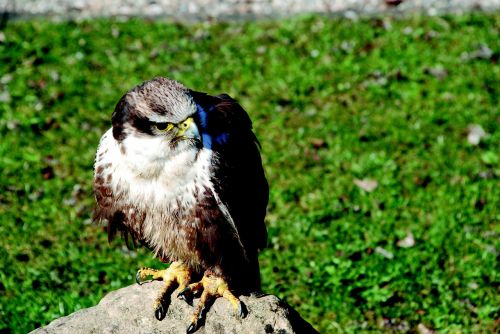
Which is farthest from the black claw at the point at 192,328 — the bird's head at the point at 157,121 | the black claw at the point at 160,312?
the bird's head at the point at 157,121

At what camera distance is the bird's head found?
361 cm

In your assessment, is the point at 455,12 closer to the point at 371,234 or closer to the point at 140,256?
the point at 371,234

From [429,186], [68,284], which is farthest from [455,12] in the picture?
[68,284]

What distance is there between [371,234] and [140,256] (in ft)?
6.34

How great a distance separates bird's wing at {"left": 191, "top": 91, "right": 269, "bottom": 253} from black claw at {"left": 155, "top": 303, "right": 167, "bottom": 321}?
1.89 ft

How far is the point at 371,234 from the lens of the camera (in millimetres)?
6133

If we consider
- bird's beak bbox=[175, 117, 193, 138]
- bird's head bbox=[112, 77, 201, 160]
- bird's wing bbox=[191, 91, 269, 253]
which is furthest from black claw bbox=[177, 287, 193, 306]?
bird's beak bbox=[175, 117, 193, 138]

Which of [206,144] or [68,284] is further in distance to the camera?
[68,284]

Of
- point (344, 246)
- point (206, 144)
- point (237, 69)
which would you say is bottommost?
point (344, 246)

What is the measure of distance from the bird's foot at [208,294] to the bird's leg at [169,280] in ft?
0.18

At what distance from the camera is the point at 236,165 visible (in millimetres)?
4023

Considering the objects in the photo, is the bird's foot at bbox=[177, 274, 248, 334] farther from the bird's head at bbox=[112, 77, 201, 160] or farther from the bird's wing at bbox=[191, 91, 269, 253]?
the bird's head at bbox=[112, 77, 201, 160]

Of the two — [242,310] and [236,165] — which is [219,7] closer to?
[236,165]

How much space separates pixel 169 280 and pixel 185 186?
63 centimetres
